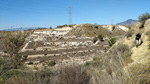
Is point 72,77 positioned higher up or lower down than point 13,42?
lower down

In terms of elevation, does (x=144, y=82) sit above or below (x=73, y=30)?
below

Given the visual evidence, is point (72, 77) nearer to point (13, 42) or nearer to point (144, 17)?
point (13, 42)

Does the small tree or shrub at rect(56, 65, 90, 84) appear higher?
the small tree

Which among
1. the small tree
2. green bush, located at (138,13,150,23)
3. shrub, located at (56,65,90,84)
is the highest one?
green bush, located at (138,13,150,23)

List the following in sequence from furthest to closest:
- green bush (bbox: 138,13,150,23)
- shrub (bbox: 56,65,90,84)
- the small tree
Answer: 1. green bush (bbox: 138,13,150,23)
2. the small tree
3. shrub (bbox: 56,65,90,84)

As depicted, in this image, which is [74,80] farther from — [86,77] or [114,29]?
[114,29]

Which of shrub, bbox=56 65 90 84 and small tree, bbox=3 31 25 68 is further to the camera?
small tree, bbox=3 31 25 68

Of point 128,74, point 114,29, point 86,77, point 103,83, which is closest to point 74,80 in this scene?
point 86,77

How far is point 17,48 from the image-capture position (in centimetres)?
1162

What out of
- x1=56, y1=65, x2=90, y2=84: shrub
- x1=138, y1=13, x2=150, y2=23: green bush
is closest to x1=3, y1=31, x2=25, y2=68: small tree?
x1=56, y1=65, x2=90, y2=84: shrub

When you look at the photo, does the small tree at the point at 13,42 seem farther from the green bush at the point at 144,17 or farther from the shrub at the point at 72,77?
the green bush at the point at 144,17

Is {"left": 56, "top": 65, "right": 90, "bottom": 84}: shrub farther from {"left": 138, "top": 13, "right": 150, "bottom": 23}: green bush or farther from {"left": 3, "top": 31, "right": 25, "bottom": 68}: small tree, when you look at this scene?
{"left": 138, "top": 13, "right": 150, "bottom": 23}: green bush

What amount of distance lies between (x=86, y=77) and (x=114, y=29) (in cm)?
5615

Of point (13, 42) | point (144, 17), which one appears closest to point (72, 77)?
point (13, 42)
